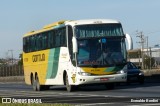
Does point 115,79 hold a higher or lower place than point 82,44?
lower

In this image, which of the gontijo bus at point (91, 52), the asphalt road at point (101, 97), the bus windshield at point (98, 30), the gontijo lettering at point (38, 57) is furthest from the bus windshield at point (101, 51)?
the gontijo lettering at point (38, 57)

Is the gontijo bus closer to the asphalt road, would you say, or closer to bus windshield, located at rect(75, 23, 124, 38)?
bus windshield, located at rect(75, 23, 124, 38)

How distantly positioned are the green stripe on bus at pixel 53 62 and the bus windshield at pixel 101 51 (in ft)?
9.15

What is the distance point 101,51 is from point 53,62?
4519 millimetres

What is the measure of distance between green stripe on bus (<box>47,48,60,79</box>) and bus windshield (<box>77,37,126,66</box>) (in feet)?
9.15

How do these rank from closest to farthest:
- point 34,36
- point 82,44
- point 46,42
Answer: point 82,44 < point 46,42 < point 34,36

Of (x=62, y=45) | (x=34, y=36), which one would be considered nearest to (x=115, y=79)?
(x=62, y=45)

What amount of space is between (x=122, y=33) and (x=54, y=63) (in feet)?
16.3

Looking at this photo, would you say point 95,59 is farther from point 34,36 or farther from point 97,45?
point 34,36

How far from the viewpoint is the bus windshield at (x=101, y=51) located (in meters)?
29.3

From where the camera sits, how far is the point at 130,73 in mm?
39438

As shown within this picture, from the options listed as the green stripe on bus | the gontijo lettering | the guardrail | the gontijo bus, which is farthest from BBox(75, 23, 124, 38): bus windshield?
the guardrail

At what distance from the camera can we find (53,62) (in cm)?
3297

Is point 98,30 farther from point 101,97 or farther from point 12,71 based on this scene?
point 12,71
